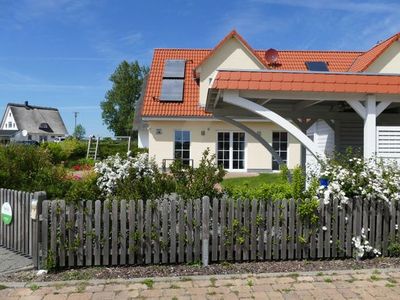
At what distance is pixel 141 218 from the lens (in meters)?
5.43

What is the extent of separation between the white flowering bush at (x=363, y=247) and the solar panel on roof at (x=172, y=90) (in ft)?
50.5

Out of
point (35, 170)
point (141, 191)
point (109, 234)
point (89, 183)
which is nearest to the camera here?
point (109, 234)

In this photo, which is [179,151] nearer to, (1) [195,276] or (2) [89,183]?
(2) [89,183]


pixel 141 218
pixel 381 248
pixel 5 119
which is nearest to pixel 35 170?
pixel 141 218

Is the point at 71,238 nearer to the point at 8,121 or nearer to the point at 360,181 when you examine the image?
the point at 360,181

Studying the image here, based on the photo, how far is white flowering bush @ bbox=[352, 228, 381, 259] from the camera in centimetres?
555

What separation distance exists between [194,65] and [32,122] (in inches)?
2466

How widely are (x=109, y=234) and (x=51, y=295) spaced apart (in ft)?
A: 3.85

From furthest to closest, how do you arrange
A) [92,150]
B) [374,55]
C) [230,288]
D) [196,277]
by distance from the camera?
[92,150]
[374,55]
[196,277]
[230,288]

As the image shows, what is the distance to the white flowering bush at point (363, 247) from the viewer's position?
18.2 feet

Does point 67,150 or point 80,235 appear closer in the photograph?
point 80,235

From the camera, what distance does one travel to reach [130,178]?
259 inches

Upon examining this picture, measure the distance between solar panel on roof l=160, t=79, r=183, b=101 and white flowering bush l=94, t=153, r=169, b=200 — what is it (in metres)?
13.1

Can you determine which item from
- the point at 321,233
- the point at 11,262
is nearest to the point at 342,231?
the point at 321,233
